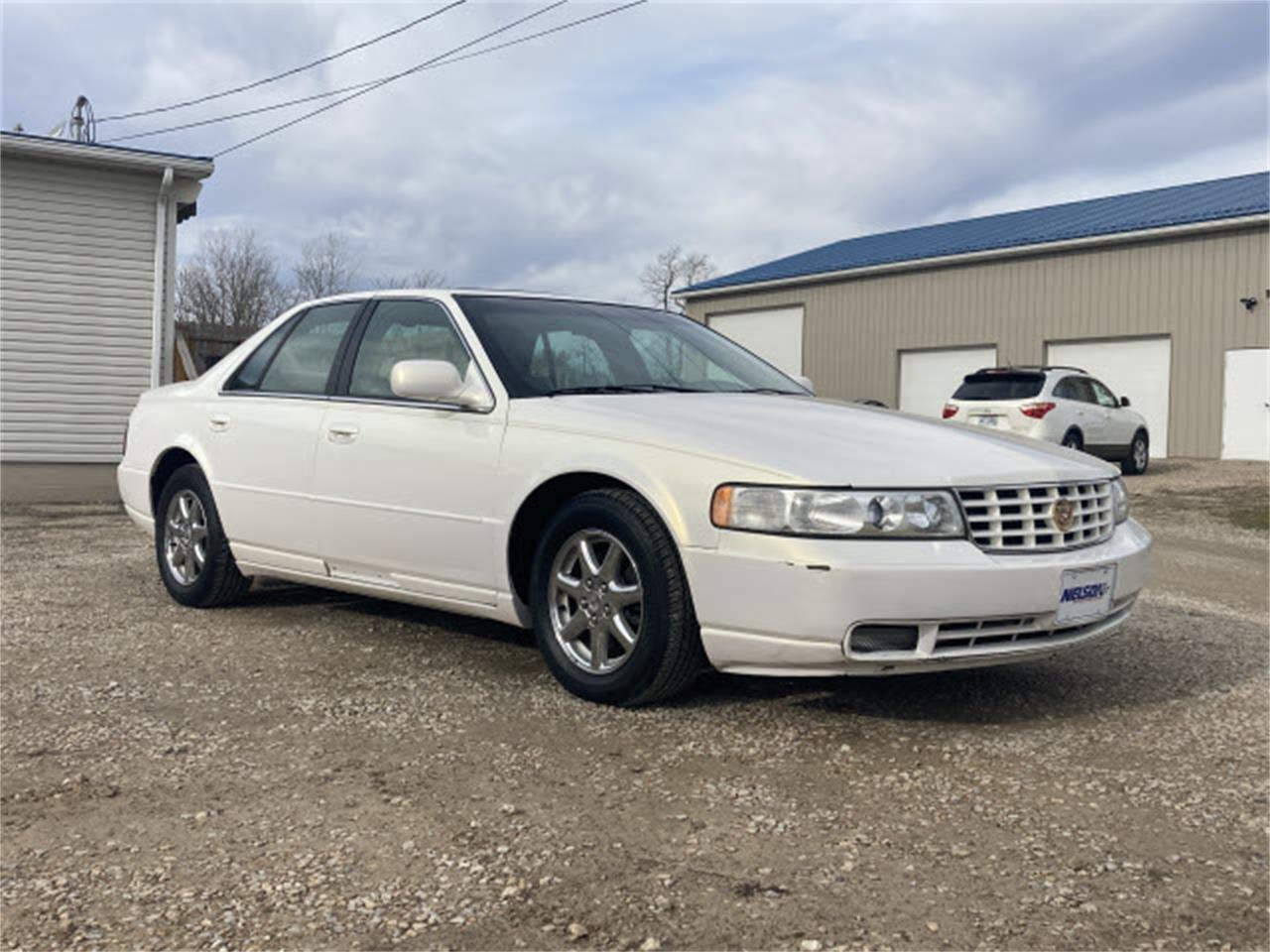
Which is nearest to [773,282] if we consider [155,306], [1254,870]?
[155,306]

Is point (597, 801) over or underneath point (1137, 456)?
underneath

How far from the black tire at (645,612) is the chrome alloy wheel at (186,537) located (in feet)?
8.06

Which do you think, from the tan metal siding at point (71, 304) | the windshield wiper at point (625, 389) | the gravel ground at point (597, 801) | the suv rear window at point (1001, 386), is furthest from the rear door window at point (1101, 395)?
the windshield wiper at point (625, 389)

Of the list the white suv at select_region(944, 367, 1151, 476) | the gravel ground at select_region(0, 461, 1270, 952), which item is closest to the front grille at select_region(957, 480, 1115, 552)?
the gravel ground at select_region(0, 461, 1270, 952)

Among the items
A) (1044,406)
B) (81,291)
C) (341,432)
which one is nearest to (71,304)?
(81,291)

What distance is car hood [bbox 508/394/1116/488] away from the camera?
144 inches

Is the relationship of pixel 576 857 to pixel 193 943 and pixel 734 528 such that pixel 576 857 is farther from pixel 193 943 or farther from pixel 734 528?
pixel 734 528

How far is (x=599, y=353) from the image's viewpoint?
482 centimetres

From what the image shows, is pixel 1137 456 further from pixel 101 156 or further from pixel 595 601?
pixel 595 601

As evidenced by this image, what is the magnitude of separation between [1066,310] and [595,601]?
2025 centimetres

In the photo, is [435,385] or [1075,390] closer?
[435,385]

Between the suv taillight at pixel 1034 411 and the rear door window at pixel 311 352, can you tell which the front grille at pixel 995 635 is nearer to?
the rear door window at pixel 311 352

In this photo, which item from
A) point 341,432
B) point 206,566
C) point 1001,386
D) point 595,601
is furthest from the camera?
point 1001,386

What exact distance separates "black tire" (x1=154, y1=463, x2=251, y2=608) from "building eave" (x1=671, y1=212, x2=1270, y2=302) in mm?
18571
